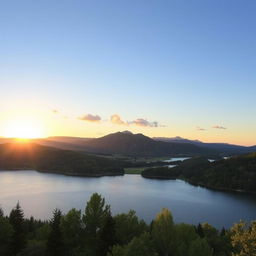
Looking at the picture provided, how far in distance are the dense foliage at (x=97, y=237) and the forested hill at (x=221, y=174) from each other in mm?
107731

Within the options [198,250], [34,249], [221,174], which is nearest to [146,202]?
[198,250]

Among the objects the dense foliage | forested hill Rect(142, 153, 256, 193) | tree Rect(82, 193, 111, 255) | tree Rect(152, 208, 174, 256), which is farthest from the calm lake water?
tree Rect(82, 193, 111, 255)

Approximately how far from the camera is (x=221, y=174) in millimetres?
160250

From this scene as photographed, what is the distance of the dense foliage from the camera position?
29.7 metres

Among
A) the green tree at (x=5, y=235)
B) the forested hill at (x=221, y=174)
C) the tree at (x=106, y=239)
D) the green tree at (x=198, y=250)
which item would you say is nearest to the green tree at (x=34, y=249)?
the green tree at (x=5, y=235)

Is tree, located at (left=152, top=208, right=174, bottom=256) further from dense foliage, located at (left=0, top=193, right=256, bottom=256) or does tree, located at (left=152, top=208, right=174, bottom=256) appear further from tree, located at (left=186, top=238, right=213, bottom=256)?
tree, located at (left=186, top=238, right=213, bottom=256)

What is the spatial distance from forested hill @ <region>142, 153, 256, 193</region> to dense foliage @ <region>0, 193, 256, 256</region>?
10773cm

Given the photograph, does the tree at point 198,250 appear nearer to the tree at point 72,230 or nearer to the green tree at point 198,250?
the green tree at point 198,250

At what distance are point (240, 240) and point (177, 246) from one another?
1059 inches

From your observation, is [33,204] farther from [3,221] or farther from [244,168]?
[244,168]

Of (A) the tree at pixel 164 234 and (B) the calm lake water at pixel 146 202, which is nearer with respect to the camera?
(A) the tree at pixel 164 234

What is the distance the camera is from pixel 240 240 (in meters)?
13.0

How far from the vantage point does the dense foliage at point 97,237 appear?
29656 millimetres

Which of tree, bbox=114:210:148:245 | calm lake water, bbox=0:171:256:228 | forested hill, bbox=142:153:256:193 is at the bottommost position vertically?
calm lake water, bbox=0:171:256:228
